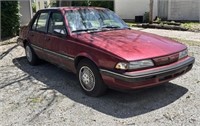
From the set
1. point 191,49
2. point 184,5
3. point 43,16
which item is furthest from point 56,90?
point 184,5

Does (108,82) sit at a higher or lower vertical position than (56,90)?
higher

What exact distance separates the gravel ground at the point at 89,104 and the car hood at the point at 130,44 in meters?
0.65

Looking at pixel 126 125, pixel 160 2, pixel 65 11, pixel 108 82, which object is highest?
pixel 160 2

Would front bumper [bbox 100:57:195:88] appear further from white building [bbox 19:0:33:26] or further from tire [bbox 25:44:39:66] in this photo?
white building [bbox 19:0:33:26]

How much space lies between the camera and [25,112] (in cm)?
412

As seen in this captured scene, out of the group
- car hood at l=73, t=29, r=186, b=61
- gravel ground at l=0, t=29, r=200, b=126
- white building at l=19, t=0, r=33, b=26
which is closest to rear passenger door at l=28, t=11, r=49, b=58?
gravel ground at l=0, t=29, r=200, b=126

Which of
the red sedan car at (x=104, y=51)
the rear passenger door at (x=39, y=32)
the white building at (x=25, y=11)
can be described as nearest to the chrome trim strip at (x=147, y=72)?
the red sedan car at (x=104, y=51)

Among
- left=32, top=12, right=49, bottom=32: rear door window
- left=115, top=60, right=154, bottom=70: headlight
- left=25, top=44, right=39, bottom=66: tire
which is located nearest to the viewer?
left=115, top=60, right=154, bottom=70: headlight

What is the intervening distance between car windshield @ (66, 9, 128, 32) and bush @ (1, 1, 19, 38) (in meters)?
5.56

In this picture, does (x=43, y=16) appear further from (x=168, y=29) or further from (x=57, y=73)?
(x=168, y=29)

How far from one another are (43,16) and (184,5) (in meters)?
12.9

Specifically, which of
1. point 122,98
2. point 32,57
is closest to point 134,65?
point 122,98

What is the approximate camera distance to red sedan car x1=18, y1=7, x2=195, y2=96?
3934 millimetres

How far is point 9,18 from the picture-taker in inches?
398
